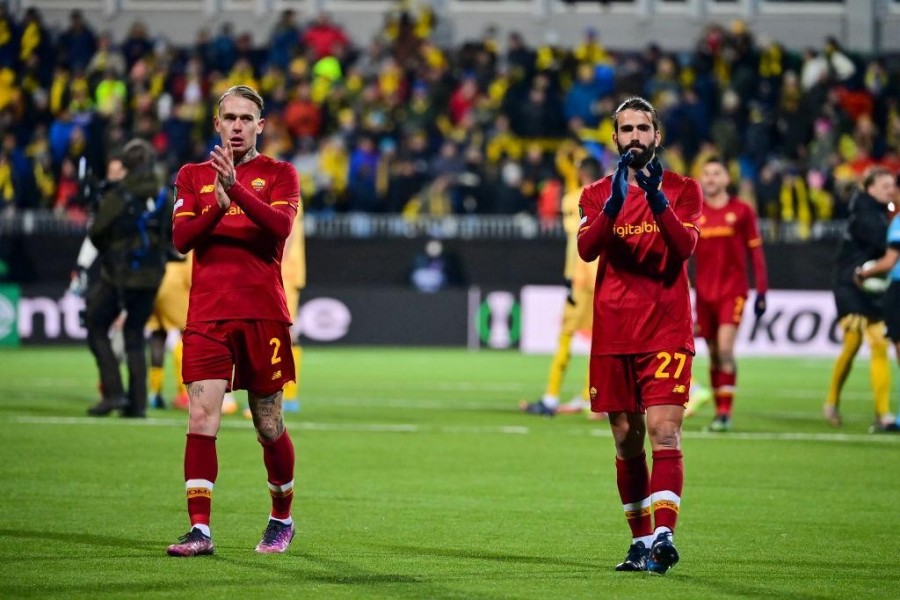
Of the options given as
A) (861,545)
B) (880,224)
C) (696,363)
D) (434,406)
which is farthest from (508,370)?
(861,545)

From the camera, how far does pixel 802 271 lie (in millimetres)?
26547

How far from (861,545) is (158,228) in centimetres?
838

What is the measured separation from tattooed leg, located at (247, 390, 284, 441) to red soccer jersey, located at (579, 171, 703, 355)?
5.30 feet

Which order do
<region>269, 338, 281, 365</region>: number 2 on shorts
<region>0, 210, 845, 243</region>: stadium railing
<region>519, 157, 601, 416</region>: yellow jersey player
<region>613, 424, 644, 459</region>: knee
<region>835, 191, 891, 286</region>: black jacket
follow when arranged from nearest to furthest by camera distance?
<region>613, 424, 644, 459</region>: knee < <region>269, 338, 281, 365</region>: number 2 on shorts < <region>835, 191, 891, 286</region>: black jacket < <region>519, 157, 601, 416</region>: yellow jersey player < <region>0, 210, 845, 243</region>: stadium railing

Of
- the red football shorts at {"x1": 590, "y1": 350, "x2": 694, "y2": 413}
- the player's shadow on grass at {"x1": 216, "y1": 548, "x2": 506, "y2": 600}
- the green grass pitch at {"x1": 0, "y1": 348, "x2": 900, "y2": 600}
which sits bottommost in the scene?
the green grass pitch at {"x1": 0, "y1": 348, "x2": 900, "y2": 600}

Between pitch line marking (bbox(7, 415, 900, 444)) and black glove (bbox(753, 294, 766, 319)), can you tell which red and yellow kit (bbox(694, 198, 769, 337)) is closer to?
black glove (bbox(753, 294, 766, 319))

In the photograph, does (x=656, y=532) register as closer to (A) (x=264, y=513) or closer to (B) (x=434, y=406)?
(A) (x=264, y=513)

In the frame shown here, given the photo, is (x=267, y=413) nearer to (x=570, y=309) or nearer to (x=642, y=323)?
(x=642, y=323)

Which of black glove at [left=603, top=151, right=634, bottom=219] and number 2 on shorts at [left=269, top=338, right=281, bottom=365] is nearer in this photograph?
black glove at [left=603, top=151, right=634, bottom=219]

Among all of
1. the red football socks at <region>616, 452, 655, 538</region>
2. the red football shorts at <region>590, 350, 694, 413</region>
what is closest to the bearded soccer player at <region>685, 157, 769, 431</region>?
the red football socks at <region>616, 452, 655, 538</region>

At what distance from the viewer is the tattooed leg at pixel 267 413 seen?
27.0 feet

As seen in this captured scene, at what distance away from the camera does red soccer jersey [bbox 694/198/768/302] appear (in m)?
15.1

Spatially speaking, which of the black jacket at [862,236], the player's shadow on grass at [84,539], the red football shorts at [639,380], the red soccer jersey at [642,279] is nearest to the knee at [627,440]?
the red football shorts at [639,380]

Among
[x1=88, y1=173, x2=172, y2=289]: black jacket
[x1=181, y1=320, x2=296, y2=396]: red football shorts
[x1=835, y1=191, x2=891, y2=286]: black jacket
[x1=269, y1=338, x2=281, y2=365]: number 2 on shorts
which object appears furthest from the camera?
[x1=835, y1=191, x2=891, y2=286]: black jacket
